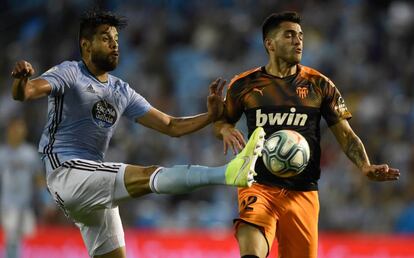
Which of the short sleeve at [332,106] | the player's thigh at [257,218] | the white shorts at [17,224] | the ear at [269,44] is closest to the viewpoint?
the player's thigh at [257,218]

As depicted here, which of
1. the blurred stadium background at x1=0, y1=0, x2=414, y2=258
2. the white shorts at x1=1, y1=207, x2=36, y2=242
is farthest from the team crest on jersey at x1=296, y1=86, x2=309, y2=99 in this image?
the white shorts at x1=1, y1=207, x2=36, y2=242

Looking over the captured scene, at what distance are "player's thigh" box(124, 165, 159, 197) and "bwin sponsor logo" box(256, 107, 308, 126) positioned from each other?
1013 mm

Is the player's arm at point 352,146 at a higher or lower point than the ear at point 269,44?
lower

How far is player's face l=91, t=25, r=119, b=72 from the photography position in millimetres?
7348

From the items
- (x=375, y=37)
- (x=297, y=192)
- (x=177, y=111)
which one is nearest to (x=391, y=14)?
(x=375, y=37)

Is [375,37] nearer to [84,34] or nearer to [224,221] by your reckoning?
[224,221]

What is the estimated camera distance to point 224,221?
46.4 feet

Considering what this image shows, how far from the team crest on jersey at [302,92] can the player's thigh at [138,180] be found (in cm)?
132

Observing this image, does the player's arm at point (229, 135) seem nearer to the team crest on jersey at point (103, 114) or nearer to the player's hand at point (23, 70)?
the team crest on jersey at point (103, 114)

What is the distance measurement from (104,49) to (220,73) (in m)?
9.07

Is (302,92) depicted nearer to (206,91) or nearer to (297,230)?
(297,230)

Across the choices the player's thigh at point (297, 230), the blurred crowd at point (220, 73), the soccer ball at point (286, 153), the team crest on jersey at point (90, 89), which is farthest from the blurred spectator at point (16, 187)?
the soccer ball at point (286, 153)

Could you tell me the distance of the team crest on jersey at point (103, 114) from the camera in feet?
24.0

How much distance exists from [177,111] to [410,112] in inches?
152
